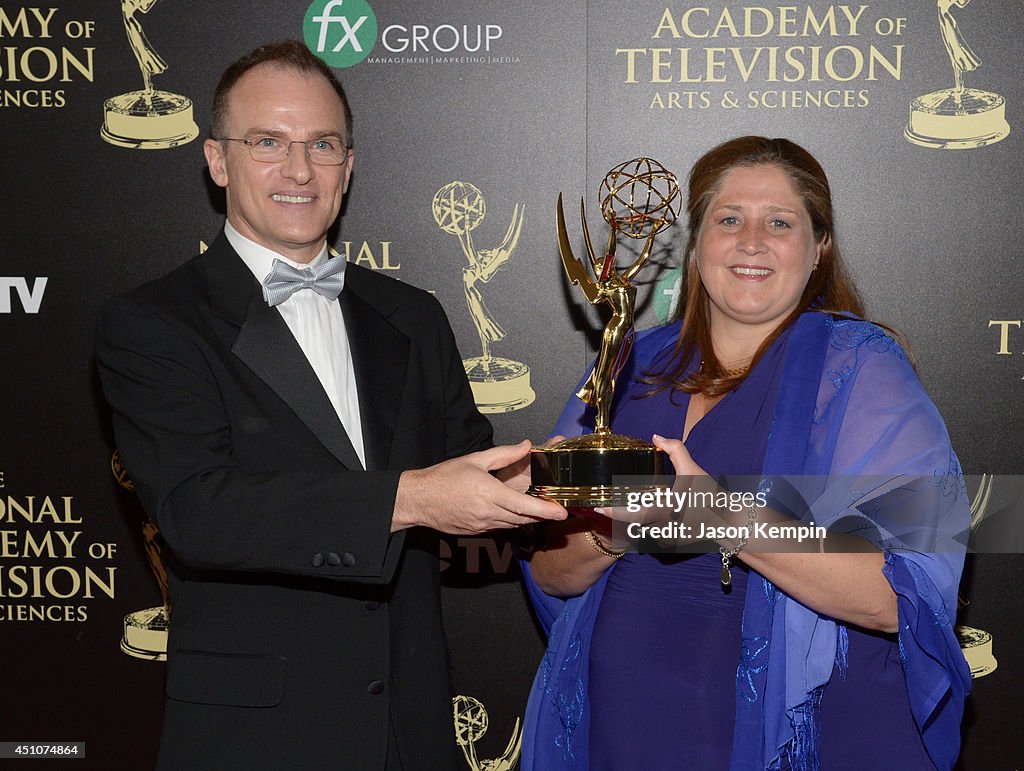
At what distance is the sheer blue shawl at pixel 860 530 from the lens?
178cm

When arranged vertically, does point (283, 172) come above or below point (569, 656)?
above

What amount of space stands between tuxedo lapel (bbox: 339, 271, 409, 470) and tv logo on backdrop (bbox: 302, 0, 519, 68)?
1.02m

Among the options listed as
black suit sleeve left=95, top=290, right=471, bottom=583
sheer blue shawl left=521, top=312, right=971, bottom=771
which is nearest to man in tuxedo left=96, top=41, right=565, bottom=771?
black suit sleeve left=95, top=290, right=471, bottom=583

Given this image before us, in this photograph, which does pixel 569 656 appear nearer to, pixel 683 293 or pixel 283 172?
pixel 683 293

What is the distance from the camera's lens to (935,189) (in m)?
2.88

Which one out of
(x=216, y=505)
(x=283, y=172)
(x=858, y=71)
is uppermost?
(x=858, y=71)

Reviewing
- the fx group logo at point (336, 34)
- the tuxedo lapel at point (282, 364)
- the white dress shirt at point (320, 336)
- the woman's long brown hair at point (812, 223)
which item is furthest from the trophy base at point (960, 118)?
the tuxedo lapel at point (282, 364)

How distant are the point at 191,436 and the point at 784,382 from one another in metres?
1.08

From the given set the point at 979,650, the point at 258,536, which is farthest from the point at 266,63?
the point at 979,650

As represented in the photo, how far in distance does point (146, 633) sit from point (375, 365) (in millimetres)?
1540

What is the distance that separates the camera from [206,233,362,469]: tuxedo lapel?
186 cm

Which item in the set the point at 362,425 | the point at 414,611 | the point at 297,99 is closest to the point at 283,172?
the point at 297,99

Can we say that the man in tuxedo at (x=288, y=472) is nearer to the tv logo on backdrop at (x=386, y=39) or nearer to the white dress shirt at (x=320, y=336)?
the white dress shirt at (x=320, y=336)

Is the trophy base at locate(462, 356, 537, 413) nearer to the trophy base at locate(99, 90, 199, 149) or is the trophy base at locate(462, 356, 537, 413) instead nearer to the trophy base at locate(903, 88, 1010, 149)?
the trophy base at locate(99, 90, 199, 149)
